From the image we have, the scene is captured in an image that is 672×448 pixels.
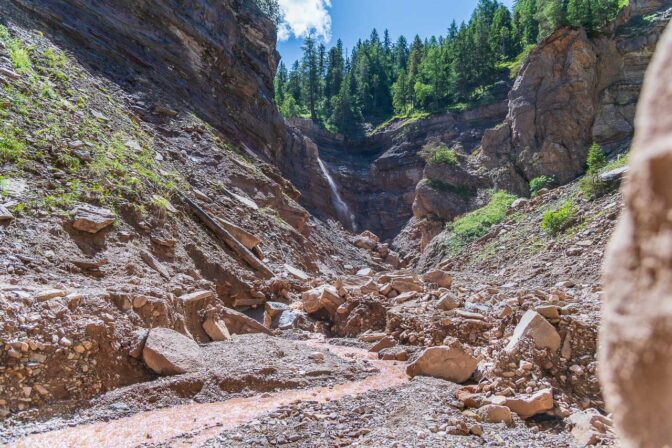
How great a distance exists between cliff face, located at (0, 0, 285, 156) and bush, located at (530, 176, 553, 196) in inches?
693

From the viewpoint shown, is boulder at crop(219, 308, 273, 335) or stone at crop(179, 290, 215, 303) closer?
stone at crop(179, 290, 215, 303)

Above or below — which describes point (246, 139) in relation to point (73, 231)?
above

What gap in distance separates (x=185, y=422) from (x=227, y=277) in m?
6.59

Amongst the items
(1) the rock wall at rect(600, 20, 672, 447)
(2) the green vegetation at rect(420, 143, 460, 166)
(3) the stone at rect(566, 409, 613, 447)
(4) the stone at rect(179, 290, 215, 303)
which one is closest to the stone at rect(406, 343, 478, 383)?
(3) the stone at rect(566, 409, 613, 447)

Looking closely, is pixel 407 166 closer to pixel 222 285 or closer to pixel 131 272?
pixel 222 285

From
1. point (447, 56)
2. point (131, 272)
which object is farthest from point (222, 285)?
point (447, 56)

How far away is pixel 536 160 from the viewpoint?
93.6ft

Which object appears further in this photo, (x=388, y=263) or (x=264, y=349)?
(x=388, y=263)

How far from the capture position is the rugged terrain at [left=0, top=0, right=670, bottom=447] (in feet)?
19.1

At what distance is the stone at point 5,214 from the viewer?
311 inches

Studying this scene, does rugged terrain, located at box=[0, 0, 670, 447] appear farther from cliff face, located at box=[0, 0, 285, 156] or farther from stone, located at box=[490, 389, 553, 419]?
cliff face, located at box=[0, 0, 285, 156]

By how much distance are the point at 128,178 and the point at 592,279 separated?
44.6ft

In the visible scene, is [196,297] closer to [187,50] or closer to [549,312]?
[549,312]

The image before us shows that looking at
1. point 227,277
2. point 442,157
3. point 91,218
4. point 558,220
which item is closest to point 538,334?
point 227,277
